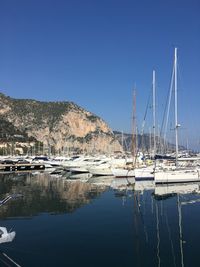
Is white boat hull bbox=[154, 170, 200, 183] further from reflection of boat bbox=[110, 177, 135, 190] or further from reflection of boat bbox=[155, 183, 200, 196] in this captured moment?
reflection of boat bbox=[110, 177, 135, 190]

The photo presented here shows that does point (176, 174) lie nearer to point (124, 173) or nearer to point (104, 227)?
point (124, 173)

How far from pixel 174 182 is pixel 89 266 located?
115 ft

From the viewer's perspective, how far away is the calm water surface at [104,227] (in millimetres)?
20312

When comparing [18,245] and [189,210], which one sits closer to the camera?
[18,245]

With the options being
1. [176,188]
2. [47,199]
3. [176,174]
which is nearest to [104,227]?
[47,199]

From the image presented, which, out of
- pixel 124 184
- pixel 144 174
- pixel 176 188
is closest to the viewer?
pixel 176 188

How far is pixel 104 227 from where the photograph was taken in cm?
2758

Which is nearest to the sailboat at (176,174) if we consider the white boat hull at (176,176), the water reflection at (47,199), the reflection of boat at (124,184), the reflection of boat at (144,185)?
the white boat hull at (176,176)

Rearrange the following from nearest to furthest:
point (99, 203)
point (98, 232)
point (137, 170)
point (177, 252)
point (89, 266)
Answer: point (89, 266)
point (177, 252)
point (98, 232)
point (99, 203)
point (137, 170)

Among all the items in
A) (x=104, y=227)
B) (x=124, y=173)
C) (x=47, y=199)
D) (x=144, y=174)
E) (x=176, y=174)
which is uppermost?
(x=176, y=174)

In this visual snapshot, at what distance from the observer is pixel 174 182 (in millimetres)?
52438

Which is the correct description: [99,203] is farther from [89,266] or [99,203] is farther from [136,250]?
[89,266]

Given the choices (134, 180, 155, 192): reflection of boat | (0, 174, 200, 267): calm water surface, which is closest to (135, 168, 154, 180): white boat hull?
(134, 180, 155, 192): reflection of boat

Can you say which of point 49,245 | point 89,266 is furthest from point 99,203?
point 89,266
